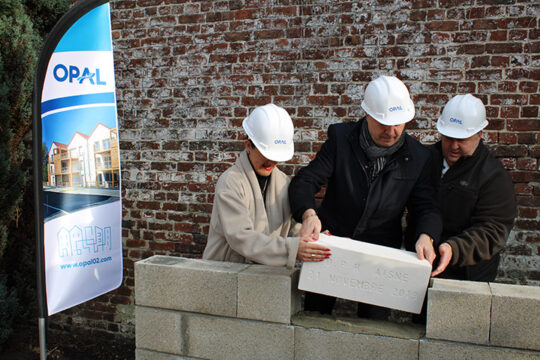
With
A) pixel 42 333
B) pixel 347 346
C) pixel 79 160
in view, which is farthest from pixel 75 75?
pixel 347 346

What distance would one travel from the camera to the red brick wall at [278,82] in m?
3.11

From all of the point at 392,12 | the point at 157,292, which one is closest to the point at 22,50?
the point at 157,292

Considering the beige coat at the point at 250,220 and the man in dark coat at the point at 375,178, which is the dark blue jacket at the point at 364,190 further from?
the beige coat at the point at 250,220

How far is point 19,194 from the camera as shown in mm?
3996

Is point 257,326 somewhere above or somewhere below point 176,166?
below

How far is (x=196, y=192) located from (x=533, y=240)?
277cm

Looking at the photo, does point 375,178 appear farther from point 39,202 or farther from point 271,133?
point 39,202

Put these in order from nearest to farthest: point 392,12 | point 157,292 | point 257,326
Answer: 1. point 257,326
2. point 157,292
3. point 392,12

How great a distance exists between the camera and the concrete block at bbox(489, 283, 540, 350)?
1.85 m

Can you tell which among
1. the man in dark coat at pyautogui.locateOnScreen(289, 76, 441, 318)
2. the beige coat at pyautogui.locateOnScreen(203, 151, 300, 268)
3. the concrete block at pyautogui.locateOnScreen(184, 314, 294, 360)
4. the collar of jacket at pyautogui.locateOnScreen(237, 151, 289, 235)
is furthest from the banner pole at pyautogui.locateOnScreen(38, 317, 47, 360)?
the man in dark coat at pyautogui.locateOnScreen(289, 76, 441, 318)

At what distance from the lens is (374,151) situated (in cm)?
231

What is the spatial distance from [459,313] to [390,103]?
1.06 meters

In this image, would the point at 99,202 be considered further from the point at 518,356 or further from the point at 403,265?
the point at 518,356

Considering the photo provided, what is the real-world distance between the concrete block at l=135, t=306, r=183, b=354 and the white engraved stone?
0.82 metres
